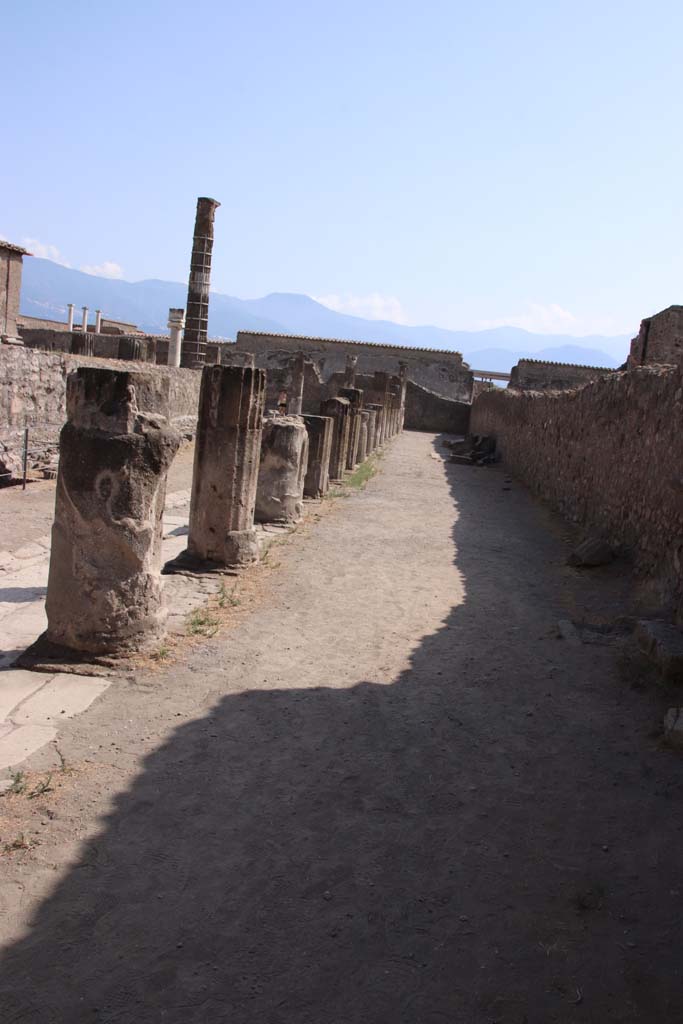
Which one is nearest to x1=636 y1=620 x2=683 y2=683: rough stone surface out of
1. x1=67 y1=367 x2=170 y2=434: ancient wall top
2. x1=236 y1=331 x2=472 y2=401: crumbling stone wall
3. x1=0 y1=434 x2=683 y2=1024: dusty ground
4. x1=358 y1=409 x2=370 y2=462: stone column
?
x1=0 y1=434 x2=683 y2=1024: dusty ground

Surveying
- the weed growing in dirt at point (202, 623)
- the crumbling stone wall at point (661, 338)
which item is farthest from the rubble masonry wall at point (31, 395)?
the crumbling stone wall at point (661, 338)

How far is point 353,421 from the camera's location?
18484mm

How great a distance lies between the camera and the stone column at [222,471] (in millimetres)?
7980

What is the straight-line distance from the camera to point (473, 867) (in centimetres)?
348

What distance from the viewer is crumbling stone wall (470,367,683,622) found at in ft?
26.8

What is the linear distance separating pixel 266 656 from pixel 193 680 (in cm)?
72

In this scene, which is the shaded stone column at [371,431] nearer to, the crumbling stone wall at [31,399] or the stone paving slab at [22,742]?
the crumbling stone wall at [31,399]

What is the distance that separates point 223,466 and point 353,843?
4899 millimetres

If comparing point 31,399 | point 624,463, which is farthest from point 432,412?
point 624,463

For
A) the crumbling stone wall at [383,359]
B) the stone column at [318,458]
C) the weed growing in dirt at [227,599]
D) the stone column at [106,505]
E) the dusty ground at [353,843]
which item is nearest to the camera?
the dusty ground at [353,843]

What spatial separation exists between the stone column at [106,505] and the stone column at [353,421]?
41.6 feet

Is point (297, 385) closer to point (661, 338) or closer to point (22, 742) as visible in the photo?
point (661, 338)

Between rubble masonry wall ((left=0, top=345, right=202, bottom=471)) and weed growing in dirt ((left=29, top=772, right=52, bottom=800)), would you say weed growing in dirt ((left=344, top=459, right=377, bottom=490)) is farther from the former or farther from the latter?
weed growing in dirt ((left=29, top=772, right=52, bottom=800))

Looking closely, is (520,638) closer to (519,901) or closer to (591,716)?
(591,716)
